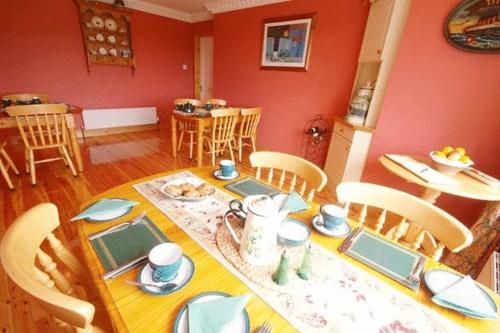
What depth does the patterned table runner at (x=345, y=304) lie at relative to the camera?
0.52 meters

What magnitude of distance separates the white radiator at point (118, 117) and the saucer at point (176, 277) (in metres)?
4.35

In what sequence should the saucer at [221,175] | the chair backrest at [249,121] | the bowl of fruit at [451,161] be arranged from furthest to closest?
the chair backrest at [249,121] < the bowl of fruit at [451,161] < the saucer at [221,175]

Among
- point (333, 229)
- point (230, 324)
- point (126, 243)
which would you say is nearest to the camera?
point (230, 324)

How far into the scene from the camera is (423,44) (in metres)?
1.70

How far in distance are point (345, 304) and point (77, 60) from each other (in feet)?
16.1

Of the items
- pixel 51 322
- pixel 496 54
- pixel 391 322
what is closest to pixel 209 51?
pixel 496 54

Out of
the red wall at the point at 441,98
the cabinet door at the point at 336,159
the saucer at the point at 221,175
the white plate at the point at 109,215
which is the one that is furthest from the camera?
the cabinet door at the point at 336,159

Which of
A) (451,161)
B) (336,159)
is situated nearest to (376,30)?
(336,159)

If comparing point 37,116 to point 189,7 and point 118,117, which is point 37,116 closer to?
point 118,117

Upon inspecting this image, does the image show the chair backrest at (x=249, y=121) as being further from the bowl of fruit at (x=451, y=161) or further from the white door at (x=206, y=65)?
the white door at (x=206, y=65)

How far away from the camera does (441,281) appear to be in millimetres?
639

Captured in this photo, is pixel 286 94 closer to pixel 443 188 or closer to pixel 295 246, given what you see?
pixel 443 188

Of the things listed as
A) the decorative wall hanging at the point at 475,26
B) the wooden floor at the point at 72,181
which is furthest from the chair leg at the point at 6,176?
the decorative wall hanging at the point at 475,26

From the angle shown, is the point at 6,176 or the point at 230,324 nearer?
the point at 230,324
